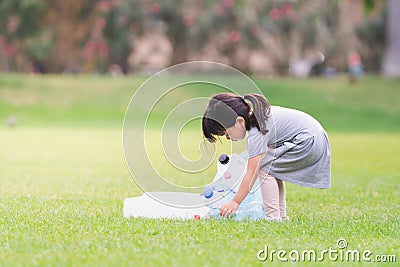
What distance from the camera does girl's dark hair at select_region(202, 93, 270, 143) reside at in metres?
4.71

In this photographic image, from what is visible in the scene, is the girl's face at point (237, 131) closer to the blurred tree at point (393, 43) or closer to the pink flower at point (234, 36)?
the blurred tree at point (393, 43)

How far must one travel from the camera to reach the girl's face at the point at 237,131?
4750 mm

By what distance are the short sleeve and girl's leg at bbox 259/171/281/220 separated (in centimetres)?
27

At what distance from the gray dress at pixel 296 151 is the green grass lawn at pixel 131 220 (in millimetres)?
294

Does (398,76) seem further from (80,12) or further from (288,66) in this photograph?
(80,12)

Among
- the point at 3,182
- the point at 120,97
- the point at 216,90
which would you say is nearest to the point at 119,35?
the point at 120,97

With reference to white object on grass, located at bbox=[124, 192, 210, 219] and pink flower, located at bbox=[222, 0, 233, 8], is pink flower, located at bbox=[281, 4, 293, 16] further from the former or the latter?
white object on grass, located at bbox=[124, 192, 210, 219]

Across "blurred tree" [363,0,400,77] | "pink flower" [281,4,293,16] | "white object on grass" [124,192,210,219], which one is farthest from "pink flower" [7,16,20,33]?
"white object on grass" [124,192,210,219]

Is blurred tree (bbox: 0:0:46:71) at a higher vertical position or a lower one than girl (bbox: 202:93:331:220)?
lower

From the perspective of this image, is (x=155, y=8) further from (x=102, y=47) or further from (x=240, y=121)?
(x=240, y=121)

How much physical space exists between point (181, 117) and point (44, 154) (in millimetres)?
4865

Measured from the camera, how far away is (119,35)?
77.7ft

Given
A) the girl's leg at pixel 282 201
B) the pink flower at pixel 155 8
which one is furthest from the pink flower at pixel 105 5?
the girl's leg at pixel 282 201

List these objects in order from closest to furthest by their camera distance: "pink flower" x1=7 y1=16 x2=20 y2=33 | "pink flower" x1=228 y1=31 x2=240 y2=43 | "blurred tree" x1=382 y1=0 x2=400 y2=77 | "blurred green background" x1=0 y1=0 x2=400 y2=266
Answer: "blurred green background" x1=0 y1=0 x2=400 y2=266
"blurred tree" x1=382 y1=0 x2=400 y2=77
"pink flower" x1=7 y1=16 x2=20 y2=33
"pink flower" x1=228 y1=31 x2=240 y2=43
